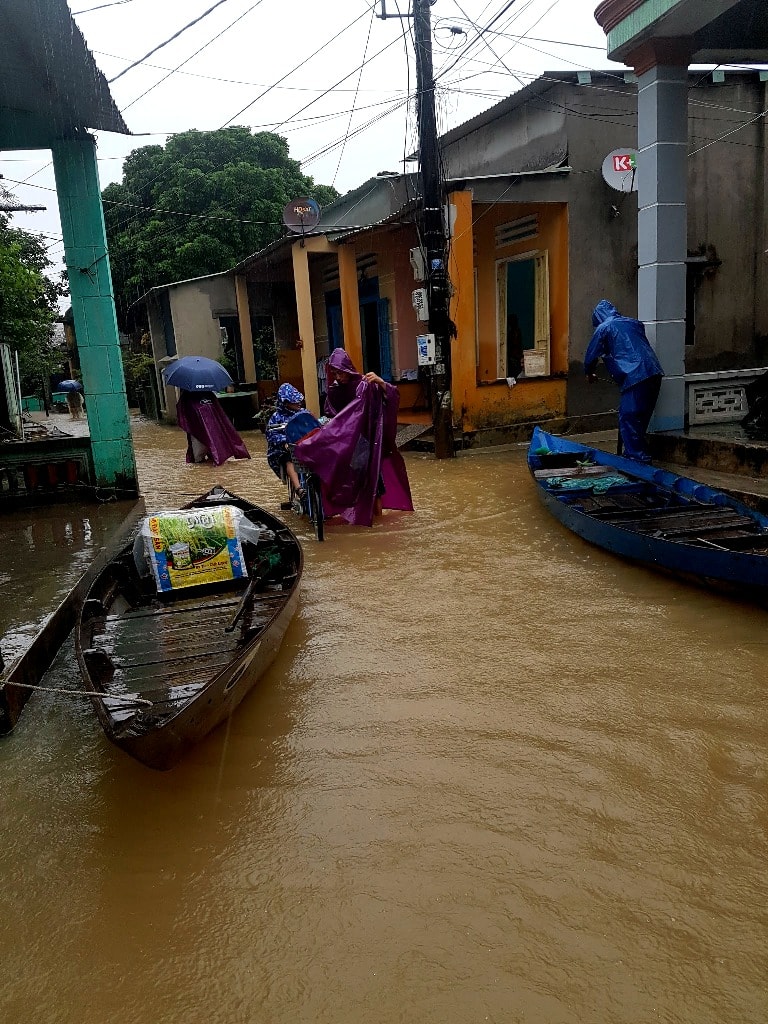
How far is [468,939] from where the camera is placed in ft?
8.33

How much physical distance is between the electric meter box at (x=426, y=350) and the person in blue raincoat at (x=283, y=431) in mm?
3565

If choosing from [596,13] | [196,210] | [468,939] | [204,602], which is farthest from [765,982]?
[196,210]

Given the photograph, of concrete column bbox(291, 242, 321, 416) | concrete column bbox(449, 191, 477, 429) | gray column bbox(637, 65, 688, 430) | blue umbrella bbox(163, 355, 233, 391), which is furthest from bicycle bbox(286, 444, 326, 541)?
concrete column bbox(291, 242, 321, 416)

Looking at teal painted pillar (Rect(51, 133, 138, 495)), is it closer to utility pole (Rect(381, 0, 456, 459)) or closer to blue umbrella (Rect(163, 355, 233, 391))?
blue umbrella (Rect(163, 355, 233, 391))

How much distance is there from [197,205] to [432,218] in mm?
15644

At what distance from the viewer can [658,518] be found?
21.0 feet

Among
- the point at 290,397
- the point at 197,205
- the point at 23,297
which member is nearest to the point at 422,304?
the point at 290,397

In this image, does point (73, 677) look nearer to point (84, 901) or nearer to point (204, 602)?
point (204, 602)

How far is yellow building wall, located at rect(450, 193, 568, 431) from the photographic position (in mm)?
11945

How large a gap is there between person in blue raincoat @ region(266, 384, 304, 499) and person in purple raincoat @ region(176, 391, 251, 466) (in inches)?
185

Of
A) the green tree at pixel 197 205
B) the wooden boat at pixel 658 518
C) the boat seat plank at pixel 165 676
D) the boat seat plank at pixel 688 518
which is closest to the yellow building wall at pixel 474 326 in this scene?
the wooden boat at pixel 658 518

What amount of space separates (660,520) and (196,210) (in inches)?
858

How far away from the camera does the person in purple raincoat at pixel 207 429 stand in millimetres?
12906

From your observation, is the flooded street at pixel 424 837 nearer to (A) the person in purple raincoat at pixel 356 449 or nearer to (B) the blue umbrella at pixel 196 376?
(A) the person in purple raincoat at pixel 356 449
